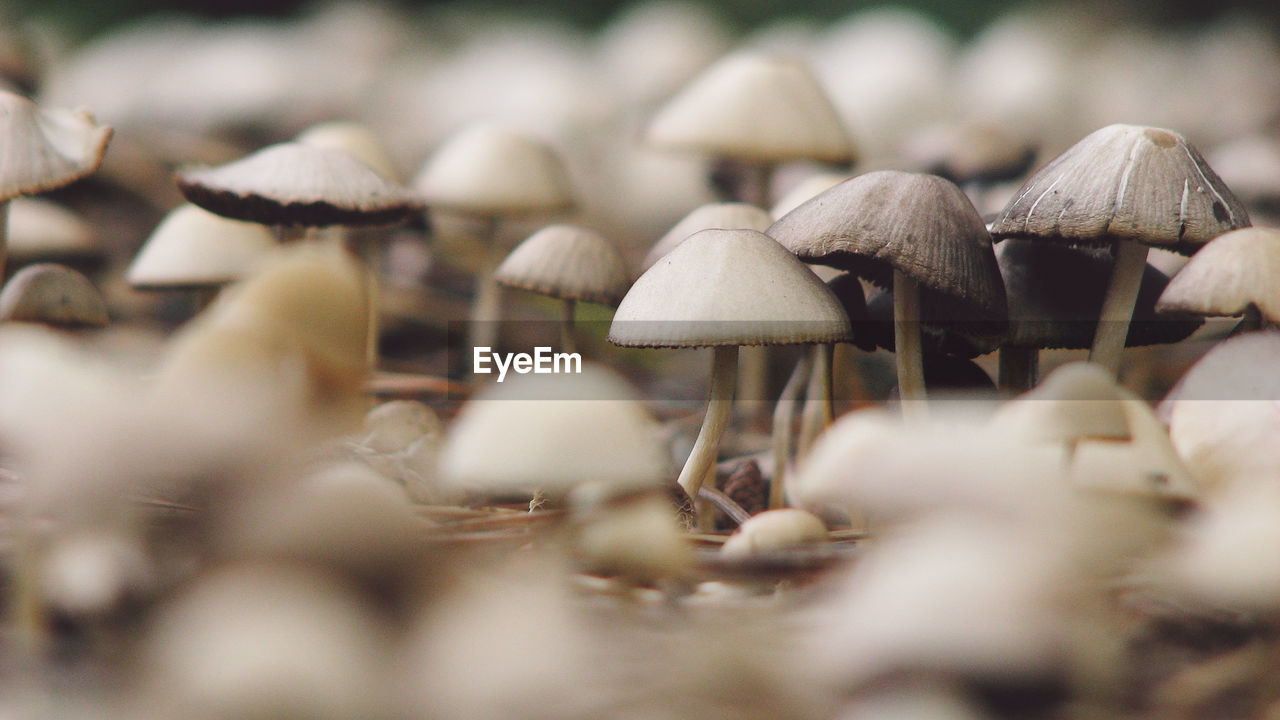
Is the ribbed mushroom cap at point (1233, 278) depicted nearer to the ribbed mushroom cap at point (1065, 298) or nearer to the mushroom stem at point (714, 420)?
the ribbed mushroom cap at point (1065, 298)

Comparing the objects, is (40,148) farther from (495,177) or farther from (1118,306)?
(1118,306)

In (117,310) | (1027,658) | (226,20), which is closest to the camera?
(1027,658)

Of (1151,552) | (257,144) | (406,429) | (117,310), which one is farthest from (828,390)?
(257,144)

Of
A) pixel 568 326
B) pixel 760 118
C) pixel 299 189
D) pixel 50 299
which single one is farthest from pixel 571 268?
pixel 50 299

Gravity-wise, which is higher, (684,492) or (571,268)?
(571,268)

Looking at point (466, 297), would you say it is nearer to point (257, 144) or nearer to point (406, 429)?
point (257, 144)

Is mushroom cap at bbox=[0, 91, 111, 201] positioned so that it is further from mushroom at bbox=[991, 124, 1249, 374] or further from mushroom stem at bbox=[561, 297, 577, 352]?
mushroom at bbox=[991, 124, 1249, 374]
